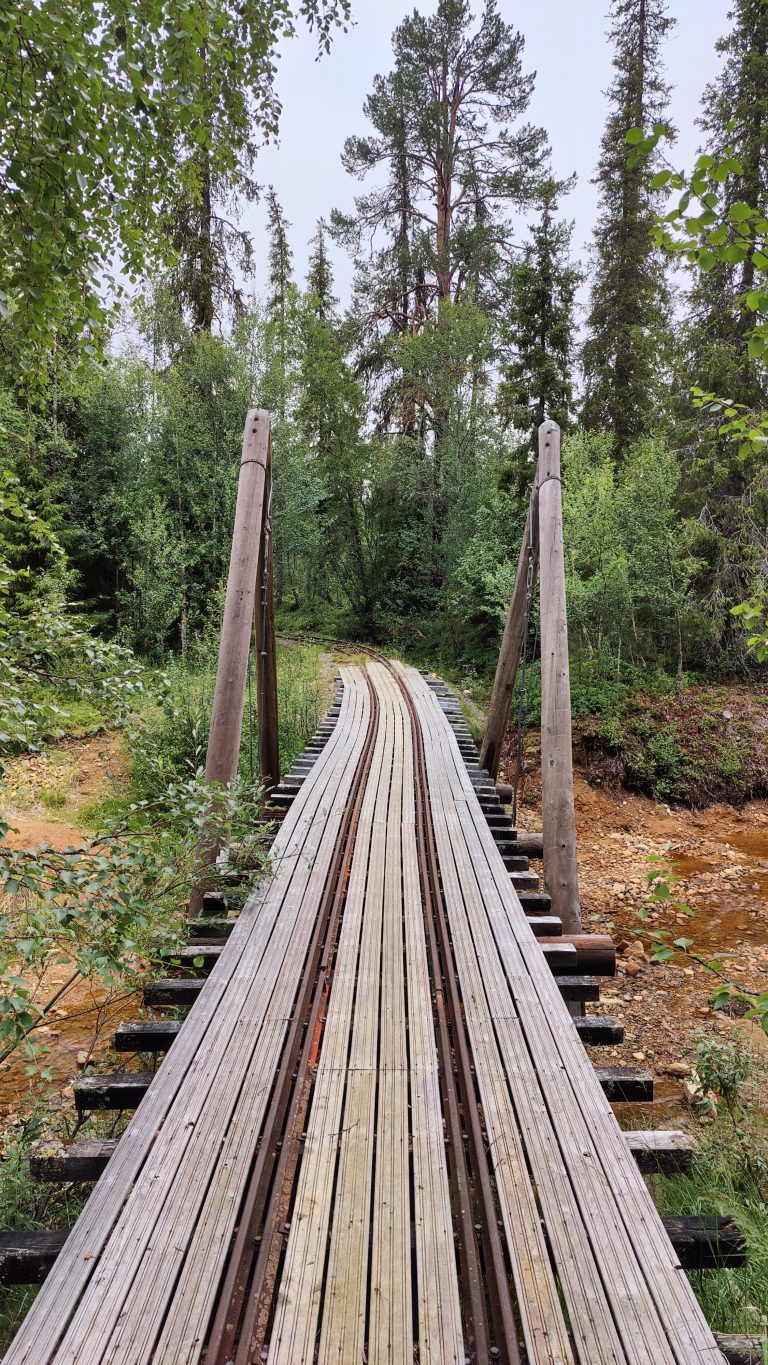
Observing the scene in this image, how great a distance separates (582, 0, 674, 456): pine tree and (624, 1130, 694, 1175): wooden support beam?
15.4 m

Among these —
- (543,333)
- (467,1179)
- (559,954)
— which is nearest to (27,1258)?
(467,1179)

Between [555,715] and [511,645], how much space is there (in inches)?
97.2

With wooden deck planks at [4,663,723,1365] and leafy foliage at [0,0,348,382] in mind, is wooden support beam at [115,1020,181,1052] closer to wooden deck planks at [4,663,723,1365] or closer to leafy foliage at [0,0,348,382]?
wooden deck planks at [4,663,723,1365]

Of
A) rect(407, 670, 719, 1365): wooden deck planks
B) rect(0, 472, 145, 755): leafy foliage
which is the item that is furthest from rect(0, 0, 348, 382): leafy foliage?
rect(407, 670, 719, 1365): wooden deck planks

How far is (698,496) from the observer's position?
40.6 feet

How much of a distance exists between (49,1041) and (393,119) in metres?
24.0

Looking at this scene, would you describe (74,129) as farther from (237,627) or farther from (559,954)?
(559,954)

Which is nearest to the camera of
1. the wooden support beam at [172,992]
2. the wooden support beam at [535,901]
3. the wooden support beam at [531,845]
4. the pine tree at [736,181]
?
the wooden support beam at [172,992]

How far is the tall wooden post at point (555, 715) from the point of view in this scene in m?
3.90

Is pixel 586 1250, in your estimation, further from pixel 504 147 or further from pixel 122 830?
pixel 504 147

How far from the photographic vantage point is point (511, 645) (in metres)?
6.74

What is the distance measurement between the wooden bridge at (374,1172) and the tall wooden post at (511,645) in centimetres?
353

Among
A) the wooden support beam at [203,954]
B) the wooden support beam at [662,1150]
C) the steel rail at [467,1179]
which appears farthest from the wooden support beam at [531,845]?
the wooden support beam at [662,1150]

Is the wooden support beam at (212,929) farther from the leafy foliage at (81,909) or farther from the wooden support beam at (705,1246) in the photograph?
the wooden support beam at (705,1246)
